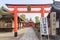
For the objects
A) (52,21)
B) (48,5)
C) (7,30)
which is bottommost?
(7,30)

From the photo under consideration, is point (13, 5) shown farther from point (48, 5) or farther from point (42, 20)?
point (42, 20)

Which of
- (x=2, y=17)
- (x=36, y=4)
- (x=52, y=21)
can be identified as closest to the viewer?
(x=52, y=21)

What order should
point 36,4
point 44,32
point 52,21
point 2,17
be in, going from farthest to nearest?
point 2,17, point 36,4, point 52,21, point 44,32

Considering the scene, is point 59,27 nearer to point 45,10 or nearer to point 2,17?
point 45,10

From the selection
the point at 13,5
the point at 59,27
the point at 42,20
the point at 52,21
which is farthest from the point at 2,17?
the point at 42,20

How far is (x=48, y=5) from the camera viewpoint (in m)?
20.4

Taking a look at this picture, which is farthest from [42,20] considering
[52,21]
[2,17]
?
[2,17]

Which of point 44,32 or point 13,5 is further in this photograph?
point 13,5

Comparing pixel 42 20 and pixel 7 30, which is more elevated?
pixel 42 20

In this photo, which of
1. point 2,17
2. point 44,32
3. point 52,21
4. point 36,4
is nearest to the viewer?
point 44,32

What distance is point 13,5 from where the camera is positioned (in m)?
20.8

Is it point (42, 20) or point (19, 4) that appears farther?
point (19, 4)

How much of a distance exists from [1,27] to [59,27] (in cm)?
1686

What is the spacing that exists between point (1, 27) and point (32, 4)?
16085mm
